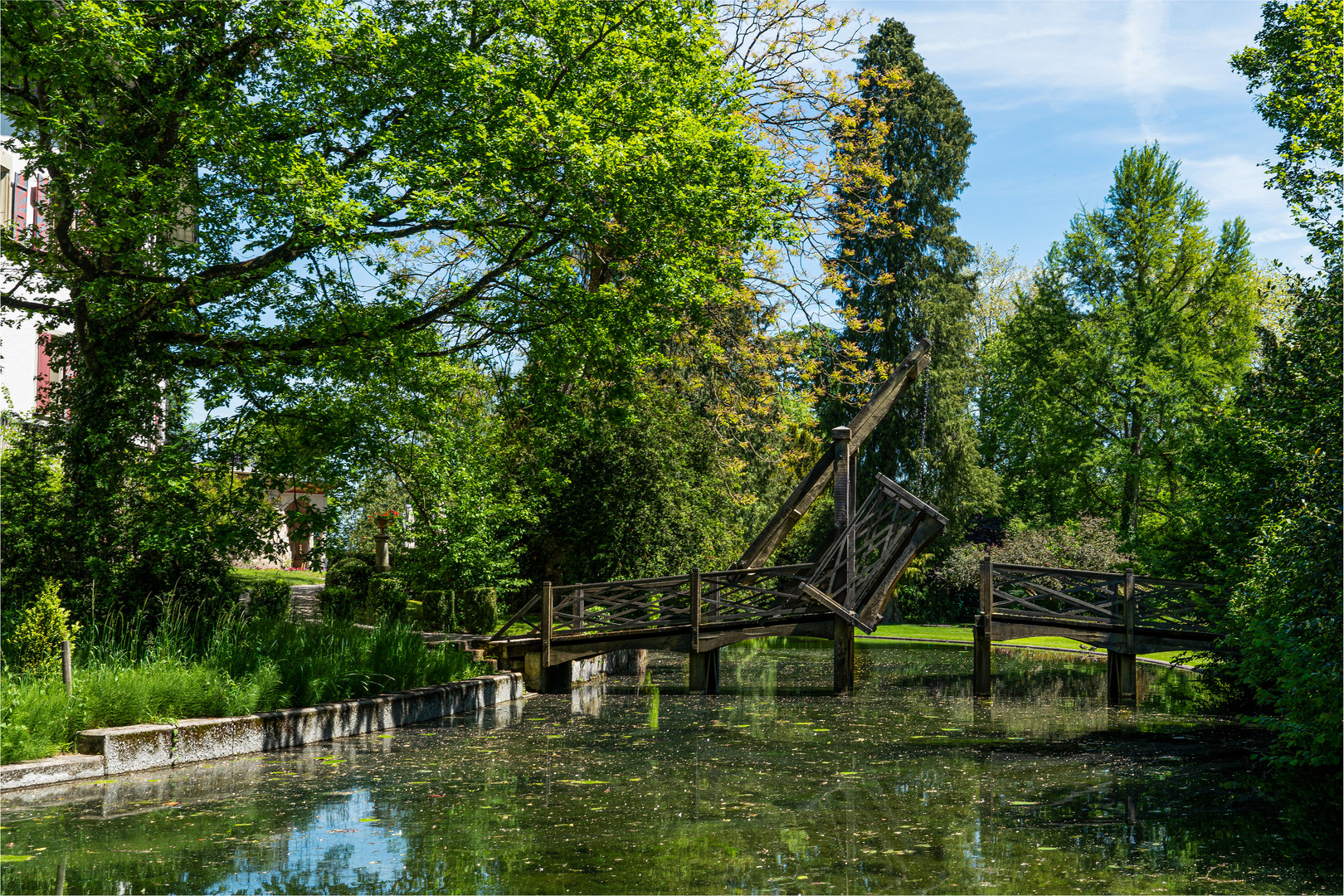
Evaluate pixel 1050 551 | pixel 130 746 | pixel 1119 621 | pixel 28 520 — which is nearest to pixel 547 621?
pixel 28 520

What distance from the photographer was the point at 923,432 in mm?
37500

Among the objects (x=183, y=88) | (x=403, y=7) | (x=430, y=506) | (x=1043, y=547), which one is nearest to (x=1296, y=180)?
(x=403, y=7)

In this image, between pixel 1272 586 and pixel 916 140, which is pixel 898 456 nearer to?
pixel 916 140

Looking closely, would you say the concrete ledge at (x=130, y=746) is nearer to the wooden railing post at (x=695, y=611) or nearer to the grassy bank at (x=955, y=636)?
the wooden railing post at (x=695, y=611)

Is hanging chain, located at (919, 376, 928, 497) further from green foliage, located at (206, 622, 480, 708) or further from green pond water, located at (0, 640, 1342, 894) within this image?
green foliage, located at (206, 622, 480, 708)

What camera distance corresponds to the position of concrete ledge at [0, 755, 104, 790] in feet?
29.0

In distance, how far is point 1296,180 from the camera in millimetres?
14914

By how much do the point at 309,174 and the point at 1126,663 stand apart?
14355 millimetres

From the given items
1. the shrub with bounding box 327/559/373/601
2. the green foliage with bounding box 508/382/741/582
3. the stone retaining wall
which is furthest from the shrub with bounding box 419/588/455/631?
the stone retaining wall

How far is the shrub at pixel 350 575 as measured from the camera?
2481 centimetres

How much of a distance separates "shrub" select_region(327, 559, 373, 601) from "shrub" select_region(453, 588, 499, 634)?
176 inches

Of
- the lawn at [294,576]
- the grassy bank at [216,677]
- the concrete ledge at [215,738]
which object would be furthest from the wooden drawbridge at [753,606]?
the lawn at [294,576]

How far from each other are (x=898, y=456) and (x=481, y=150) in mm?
26563

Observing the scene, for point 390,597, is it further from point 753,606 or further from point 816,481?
point 816,481
